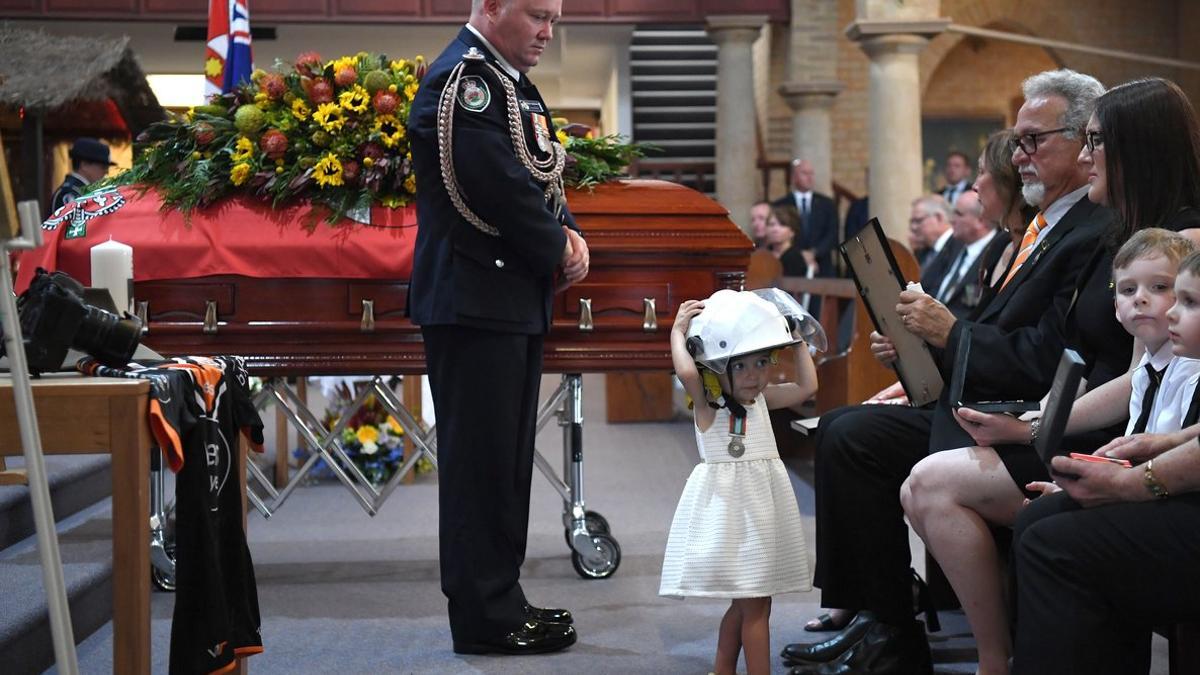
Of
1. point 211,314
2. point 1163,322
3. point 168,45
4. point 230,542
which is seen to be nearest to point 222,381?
point 230,542

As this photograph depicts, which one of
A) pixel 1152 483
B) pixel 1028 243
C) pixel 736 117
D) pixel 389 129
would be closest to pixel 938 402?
pixel 1028 243

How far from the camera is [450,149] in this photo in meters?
3.58

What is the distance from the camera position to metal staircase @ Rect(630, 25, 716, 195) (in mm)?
16344

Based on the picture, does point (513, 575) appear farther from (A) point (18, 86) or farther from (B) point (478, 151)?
(A) point (18, 86)

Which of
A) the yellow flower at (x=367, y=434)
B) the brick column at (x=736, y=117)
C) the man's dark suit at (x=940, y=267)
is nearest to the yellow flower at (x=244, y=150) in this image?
the yellow flower at (x=367, y=434)

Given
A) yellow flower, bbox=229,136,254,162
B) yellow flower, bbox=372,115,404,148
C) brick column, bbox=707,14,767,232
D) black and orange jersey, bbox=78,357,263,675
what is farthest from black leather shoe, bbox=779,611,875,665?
brick column, bbox=707,14,767,232

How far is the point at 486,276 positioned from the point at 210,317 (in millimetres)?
1149

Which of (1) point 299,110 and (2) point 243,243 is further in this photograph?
(1) point 299,110

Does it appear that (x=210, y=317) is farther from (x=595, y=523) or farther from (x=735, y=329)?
(x=735, y=329)

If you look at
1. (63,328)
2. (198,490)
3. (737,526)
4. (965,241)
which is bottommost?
(737,526)

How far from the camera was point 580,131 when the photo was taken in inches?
183

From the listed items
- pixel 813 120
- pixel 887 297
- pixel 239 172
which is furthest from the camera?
pixel 813 120

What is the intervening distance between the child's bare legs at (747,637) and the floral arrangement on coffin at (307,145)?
1690mm

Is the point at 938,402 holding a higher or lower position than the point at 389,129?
lower
